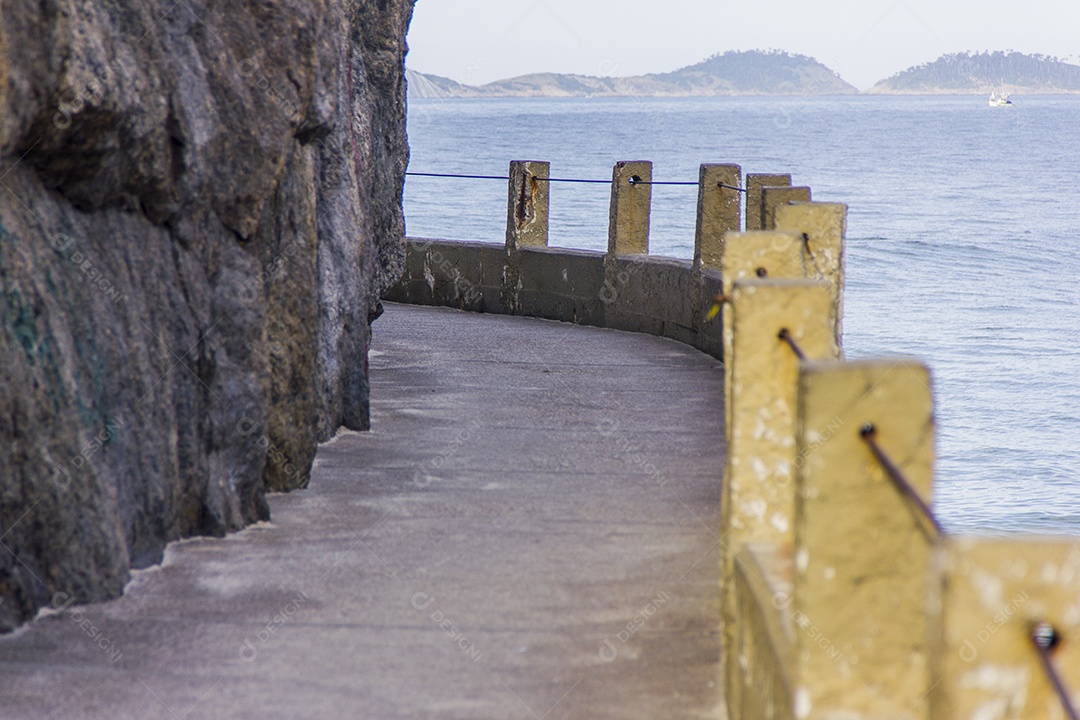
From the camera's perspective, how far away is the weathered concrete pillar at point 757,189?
10.4 meters

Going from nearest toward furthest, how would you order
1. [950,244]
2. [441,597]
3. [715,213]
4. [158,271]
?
[441,597] < [158,271] < [715,213] < [950,244]

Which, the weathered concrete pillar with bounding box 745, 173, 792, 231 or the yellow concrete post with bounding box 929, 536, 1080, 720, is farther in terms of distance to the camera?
the weathered concrete pillar with bounding box 745, 173, 792, 231

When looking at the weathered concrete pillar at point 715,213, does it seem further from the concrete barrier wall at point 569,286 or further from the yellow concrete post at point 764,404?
the yellow concrete post at point 764,404

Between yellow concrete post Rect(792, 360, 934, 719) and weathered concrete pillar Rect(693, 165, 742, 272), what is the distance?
877cm

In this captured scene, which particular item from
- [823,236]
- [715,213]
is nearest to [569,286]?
[715,213]

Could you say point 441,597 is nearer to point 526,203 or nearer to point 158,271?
point 158,271

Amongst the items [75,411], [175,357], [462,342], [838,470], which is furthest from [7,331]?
[462,342]

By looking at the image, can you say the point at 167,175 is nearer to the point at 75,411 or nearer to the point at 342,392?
the point at 75,411

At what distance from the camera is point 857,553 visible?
2.89 metres

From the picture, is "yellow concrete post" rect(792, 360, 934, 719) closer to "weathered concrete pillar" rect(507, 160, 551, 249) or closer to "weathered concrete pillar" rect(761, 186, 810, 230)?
"weathered concrete pillar" rect(761, 186, 810, 230)

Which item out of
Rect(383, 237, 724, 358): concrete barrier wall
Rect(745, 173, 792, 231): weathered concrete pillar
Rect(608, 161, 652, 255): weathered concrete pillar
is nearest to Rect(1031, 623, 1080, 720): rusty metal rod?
Rect(745, 173, 792, 231): weathered concrete pillar

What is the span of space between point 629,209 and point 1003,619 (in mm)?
11092

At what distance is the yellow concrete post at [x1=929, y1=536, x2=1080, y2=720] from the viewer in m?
2.09

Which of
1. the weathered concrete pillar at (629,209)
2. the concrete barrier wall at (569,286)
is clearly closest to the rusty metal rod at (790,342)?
the concrete barrier wall at (569,286)
